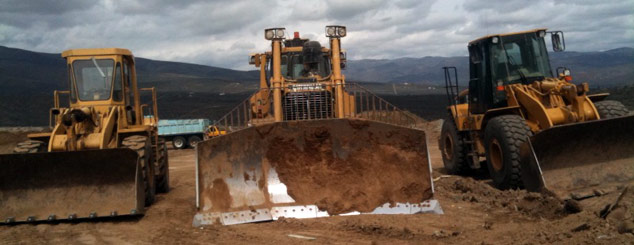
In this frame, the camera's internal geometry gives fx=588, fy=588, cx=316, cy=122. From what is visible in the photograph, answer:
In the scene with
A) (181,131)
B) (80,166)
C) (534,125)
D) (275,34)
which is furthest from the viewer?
(181,131)

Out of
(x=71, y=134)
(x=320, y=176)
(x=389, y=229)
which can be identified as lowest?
(x=389, y=229)

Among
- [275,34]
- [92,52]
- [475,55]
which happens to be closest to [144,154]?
[92,52]

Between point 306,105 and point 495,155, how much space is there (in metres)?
3.44

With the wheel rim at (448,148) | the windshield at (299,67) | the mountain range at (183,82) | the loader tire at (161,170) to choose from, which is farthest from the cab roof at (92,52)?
the mountain range at (183,82)

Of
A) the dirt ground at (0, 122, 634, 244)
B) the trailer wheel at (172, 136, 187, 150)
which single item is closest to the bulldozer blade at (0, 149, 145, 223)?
the dirt ground at (0, 122, 634, 244)

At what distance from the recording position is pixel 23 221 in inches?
326

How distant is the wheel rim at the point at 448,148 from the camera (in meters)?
12.6

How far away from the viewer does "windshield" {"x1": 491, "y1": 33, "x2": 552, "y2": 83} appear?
35.2 feet

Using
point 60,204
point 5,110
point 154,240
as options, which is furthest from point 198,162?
point 5,110

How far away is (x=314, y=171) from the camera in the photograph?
8.19 m

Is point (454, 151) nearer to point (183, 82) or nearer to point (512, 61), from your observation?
point (512, 61)

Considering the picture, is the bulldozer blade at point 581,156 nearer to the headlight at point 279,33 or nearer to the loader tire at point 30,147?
the headlight at point 279,33

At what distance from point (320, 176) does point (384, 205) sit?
97 centimetres

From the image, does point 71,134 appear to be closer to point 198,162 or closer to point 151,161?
point 151,161
